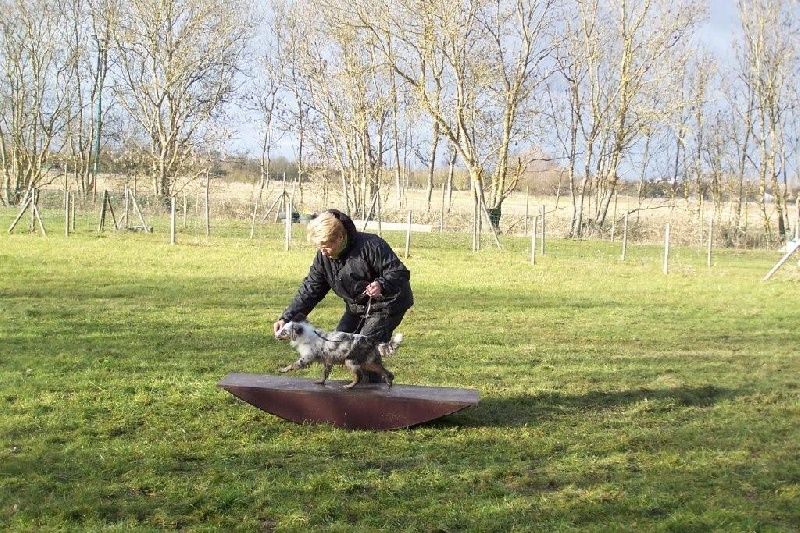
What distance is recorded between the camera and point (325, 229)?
237 inches

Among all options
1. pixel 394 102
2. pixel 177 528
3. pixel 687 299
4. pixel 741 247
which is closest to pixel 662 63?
pixel 741 247

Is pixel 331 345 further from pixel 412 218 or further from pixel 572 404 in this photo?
pixel 412 218

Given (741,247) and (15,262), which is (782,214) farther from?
(15,262)

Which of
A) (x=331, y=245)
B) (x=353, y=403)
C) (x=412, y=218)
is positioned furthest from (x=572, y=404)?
(x=412, y=218)

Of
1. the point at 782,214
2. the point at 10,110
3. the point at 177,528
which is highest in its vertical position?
the point at 10,110

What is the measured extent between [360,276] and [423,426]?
1257mm

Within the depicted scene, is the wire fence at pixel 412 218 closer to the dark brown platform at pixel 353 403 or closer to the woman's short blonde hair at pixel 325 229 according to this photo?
the dark brown platform at pixel 353 403

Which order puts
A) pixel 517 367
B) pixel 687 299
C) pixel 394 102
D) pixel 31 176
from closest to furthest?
pixel 517 367 → pixel 687 299 → pixel 394 102 → pixel 31 176

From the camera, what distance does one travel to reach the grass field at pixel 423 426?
15.4ft

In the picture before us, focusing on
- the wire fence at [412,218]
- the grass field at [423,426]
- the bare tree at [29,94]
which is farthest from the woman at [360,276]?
the bare tree at [29,94]

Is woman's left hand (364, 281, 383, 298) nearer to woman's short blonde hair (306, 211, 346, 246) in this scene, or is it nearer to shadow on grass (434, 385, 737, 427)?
A: woman's short blonde hair (306, 211, 346, 246)

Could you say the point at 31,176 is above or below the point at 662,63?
below

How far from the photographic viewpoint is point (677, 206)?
152 feet

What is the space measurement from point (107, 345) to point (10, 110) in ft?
148
